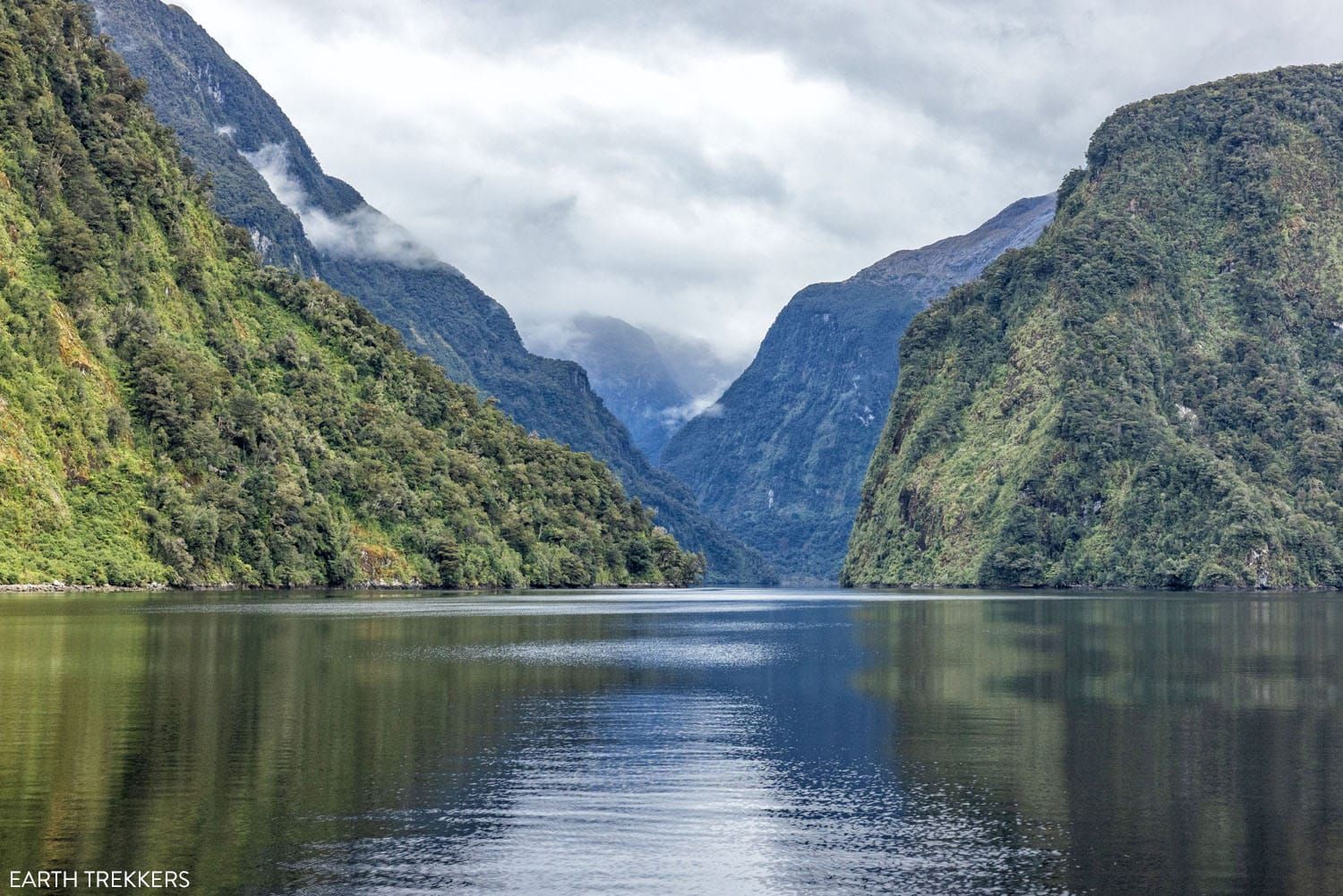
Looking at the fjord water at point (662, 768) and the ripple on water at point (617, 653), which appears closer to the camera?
the fjord water at point (662, 768)

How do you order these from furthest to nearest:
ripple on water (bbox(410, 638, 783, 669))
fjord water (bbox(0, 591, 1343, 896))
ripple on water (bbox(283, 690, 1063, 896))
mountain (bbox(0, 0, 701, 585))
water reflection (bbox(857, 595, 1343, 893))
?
mountain (bbox(0, 0, 701, 585)) → ripple on water (bbox(410, 638, 783, 669)) → water reflection (bbox(857, 595, 1343, 893)) → fjord water (bbox(0, 591, 1343, 896)) → ripple on water (bbox(283, 690, 1063, 896))

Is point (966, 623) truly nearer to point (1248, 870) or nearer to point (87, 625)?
point (87, 625)

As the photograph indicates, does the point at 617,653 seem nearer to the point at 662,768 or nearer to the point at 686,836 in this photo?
the point at 662,768

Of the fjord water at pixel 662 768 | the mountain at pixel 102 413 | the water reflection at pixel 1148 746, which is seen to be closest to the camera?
the fjord water at pixel 662 768

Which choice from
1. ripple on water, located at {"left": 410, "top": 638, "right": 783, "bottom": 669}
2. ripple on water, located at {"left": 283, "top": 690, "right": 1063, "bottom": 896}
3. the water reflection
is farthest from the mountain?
ripple on water, located at {"left": 283, "top": 690, "right": 1063, "bottom": 896}

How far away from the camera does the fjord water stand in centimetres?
2769

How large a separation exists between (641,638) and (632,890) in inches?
2684

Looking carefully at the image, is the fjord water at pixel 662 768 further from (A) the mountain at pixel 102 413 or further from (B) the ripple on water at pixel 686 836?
(A) the mountain at pixel 102 413

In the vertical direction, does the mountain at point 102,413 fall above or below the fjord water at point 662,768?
above

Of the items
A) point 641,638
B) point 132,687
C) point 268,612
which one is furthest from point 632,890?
point 268,612

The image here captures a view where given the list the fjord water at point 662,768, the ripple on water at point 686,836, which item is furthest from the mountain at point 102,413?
the ripple on water at point 686,836

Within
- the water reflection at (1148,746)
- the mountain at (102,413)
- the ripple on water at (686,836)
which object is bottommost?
the ripple on water at (686,836)

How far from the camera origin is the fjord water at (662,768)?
90.8ft

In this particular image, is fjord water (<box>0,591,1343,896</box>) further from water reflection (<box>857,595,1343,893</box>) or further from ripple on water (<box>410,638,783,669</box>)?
ripple on water (<box>410,638,783,669</box>)
